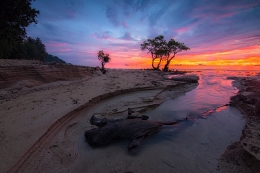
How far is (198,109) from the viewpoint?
7.24 m

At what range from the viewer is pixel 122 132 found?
4219 millimetres

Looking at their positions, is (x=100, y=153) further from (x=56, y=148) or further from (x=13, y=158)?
(x=13, y=158)

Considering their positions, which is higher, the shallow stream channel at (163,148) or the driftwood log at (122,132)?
the driftwood log at (122,132)

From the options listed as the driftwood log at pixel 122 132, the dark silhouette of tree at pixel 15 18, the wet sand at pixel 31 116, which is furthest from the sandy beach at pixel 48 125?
the dark silhouette of tree at pixel 15 18

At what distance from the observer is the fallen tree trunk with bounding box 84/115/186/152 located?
3919 millimetres

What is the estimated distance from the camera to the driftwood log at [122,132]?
392 centimetres

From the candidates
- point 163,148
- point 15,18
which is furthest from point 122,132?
point 15,18

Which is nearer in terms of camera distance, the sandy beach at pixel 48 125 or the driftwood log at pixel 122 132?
the sandy beach at pixel 48 125

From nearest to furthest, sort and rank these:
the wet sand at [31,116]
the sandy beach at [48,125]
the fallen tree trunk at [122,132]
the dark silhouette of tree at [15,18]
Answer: the sandy beach at [48,125] < the wet sand at [31,116] < the fallen tree trunk at [122,132] < the dark silhouette of tree at [15,18]

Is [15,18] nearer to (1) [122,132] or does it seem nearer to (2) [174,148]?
(1) [122,132]

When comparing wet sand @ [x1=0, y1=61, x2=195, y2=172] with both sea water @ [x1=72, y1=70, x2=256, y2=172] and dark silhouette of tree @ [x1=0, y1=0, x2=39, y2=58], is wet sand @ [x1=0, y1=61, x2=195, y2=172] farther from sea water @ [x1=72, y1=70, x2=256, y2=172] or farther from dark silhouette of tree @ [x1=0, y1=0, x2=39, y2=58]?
dark silhouette of tree @ [x1=0, y1=0, x2=39, y2=58]

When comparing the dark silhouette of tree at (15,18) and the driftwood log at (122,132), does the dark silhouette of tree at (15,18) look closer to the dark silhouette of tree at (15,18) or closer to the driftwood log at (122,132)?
the dark silhouette of tree at (15,18)

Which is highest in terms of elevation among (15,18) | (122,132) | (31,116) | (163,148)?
(15,18)

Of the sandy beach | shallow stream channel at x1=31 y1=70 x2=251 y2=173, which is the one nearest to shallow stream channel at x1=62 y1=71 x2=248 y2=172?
shallow stream channel at x1=31 y1=70 x2=251 y2=173
